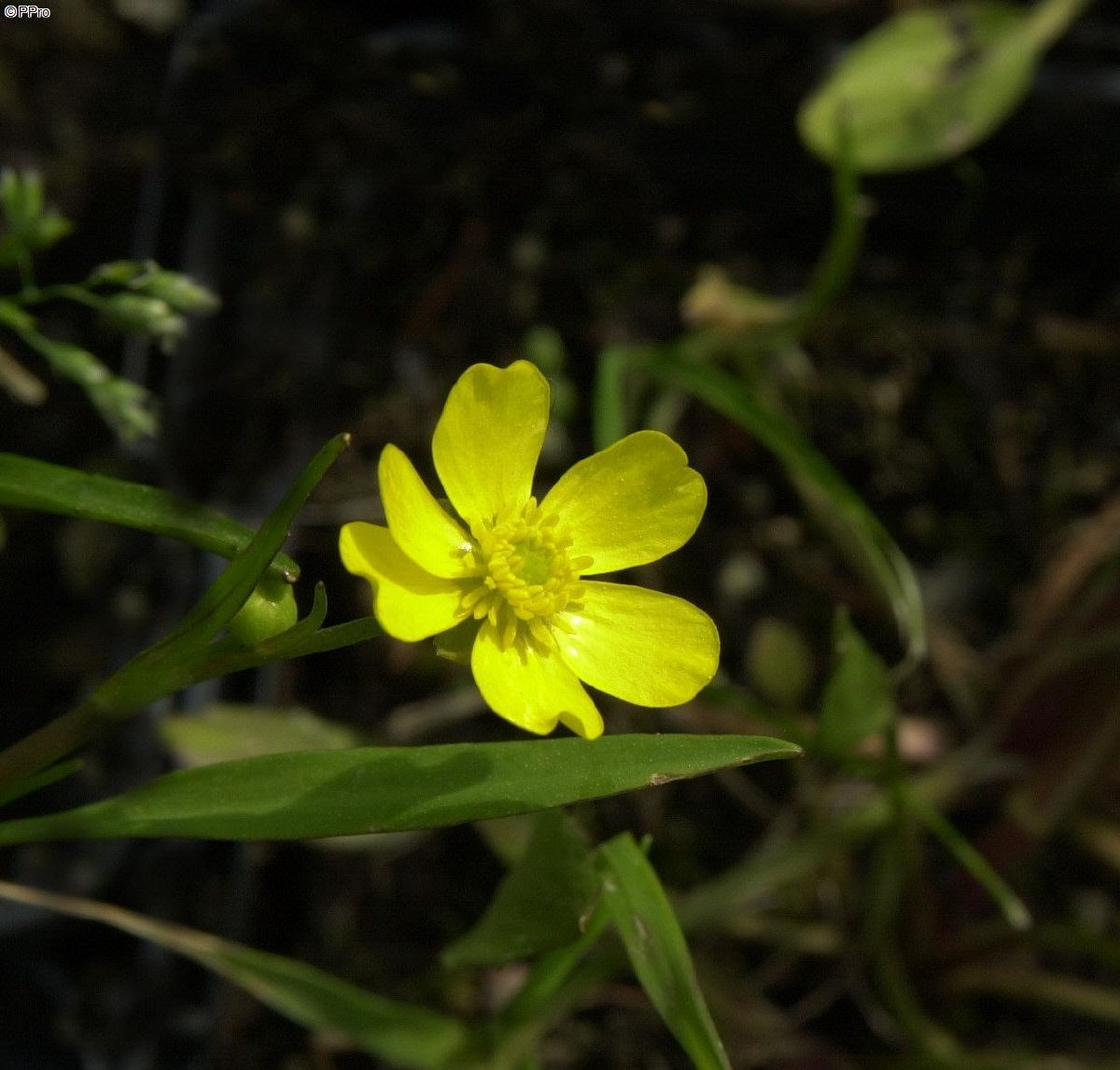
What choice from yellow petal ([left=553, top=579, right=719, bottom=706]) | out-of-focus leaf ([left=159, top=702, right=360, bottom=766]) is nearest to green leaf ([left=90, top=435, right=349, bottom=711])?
yellow petal ([left=553, top=579, right=719, bottom=706])

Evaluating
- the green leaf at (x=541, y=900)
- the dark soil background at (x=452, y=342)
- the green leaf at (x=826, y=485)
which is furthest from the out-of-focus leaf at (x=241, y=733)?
the green leaf at (x=826, y=485)

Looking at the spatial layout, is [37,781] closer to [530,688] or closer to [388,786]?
[388,786]

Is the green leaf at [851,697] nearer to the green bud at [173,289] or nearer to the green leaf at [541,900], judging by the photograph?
the green leaf at [541,900]

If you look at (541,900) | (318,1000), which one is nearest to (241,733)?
(318,1000)

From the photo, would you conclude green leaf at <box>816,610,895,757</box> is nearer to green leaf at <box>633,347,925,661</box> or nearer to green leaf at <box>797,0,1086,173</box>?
green leaf at <box>633,347,925,661</box>

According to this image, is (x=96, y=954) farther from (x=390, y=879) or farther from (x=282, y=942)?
(x=390, y=879)

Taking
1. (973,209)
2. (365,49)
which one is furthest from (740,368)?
(365,49)
